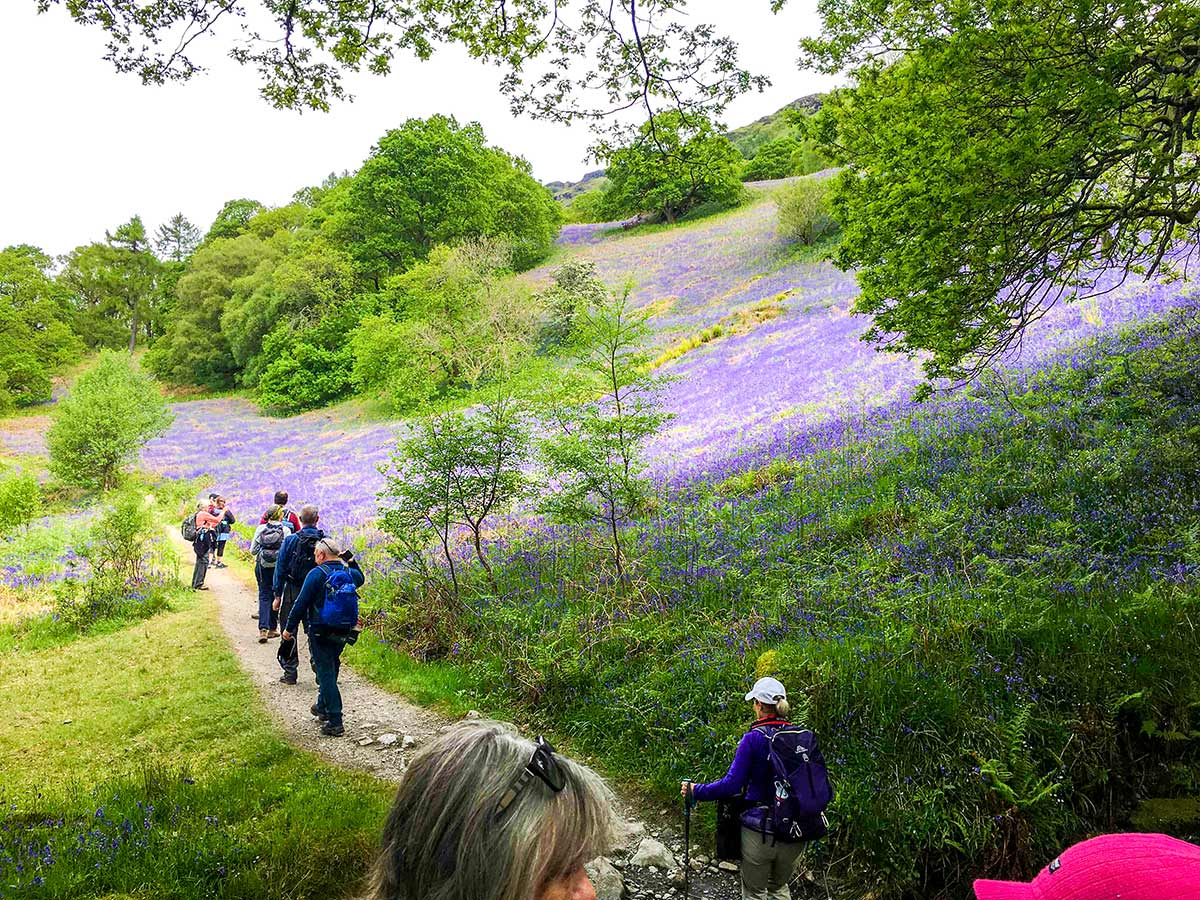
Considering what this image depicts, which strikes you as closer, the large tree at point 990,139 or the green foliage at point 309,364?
the large tree at point 990,139

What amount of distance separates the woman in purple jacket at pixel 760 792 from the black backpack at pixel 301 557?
6.80 meters

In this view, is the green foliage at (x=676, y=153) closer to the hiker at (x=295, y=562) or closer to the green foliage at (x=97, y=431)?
the hiker at (x=295, y=562)

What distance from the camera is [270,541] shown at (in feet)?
34.6

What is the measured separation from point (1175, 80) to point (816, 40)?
3961 mm

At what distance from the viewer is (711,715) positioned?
6273mm

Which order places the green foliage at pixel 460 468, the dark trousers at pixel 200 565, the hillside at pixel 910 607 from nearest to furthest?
the hillside at pixel 910 607
the green foliage at pixel 460 468
the dark trousers at pixel 200 565

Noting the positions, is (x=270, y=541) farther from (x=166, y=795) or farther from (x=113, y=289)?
(x=113, y=289)

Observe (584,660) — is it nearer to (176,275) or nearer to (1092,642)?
(1092,642)

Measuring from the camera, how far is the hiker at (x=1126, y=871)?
1.47 meters

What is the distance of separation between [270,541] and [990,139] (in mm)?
11220

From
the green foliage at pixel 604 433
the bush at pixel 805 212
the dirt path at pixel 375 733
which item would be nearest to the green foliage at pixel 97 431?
the dirt path at pixel 375 733

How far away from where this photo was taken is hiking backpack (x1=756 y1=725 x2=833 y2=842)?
3910 millimetres

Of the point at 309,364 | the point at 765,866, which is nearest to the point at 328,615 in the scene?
the point at 765,866

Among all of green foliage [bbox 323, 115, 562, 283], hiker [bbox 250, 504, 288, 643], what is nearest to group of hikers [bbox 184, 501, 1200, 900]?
hiker [bbox 250, 504, 288, 643]
